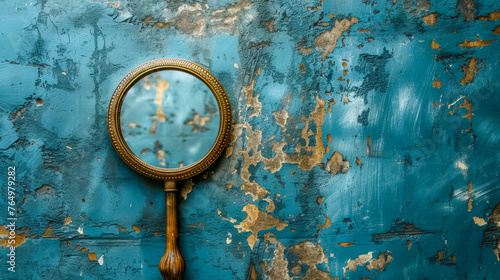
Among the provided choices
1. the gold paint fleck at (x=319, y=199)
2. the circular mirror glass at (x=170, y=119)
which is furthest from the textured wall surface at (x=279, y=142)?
the circular mirror glass at (x=170, y=119)

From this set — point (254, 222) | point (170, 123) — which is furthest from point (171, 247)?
point (170, 123)

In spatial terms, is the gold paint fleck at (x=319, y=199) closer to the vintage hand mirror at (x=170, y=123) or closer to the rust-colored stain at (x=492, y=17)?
the vintage hand mirror at (x=170, y=123)

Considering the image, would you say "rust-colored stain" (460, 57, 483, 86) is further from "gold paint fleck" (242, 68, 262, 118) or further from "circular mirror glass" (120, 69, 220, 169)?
"circular mirror glass" (120, 69, 220, 169)

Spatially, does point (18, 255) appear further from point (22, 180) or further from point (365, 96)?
point (365, 96)

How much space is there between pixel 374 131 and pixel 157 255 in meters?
1.12

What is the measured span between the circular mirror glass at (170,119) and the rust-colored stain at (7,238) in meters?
0.64

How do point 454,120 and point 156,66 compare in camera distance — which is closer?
point 156,66

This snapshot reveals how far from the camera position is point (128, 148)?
1701 mm

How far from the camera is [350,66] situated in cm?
181

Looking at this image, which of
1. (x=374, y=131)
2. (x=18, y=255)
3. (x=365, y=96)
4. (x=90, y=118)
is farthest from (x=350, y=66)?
(x=18, y=255)

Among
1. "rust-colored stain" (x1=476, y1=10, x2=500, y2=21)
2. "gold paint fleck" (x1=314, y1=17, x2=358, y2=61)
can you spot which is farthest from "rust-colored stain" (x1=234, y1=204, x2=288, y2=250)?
"rust-colored stain" (x1=476, y1=10, x2=500, y2=21)

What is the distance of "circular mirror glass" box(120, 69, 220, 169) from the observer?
5.55ft

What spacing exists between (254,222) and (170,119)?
1.93 feet

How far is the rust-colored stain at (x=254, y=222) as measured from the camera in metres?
1.79
